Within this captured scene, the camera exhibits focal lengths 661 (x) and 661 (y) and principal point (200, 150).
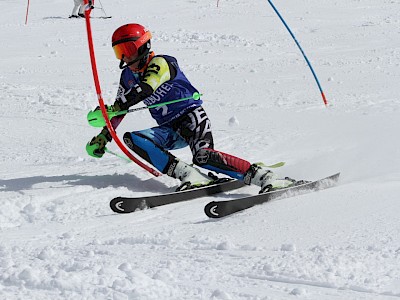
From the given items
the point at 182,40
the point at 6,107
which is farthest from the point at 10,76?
the point at 182,40

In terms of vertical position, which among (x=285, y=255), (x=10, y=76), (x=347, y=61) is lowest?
(x=285, y=255)

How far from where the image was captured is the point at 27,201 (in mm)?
4855

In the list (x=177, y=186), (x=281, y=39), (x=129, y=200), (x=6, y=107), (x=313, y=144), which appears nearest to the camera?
(x=129, y=200)

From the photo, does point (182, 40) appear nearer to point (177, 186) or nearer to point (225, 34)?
point (225, 34)

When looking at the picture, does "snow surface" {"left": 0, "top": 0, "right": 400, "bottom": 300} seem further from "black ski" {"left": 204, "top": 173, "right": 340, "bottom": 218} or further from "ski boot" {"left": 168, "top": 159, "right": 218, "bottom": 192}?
"ski boot" {"left": 168, "top": 159, "right": 218, "bottom": 192}

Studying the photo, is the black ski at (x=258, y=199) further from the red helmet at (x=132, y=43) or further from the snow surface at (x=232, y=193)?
the red helmet at (x=132, y=43)

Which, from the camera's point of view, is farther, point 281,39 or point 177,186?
point 281,39

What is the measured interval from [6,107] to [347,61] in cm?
582

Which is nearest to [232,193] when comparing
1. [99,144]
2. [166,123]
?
[166,123]

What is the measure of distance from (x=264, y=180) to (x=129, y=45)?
1.48 metres

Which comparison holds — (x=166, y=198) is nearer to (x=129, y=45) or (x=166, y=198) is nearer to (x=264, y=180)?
(x=264, y=180)

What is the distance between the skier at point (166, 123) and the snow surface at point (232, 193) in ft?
0.84

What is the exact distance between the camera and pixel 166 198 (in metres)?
4.89

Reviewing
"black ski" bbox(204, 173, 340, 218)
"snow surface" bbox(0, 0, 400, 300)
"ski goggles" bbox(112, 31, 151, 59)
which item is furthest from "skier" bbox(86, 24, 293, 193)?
"snow surface" bbox(0, 0, 400, 300)
